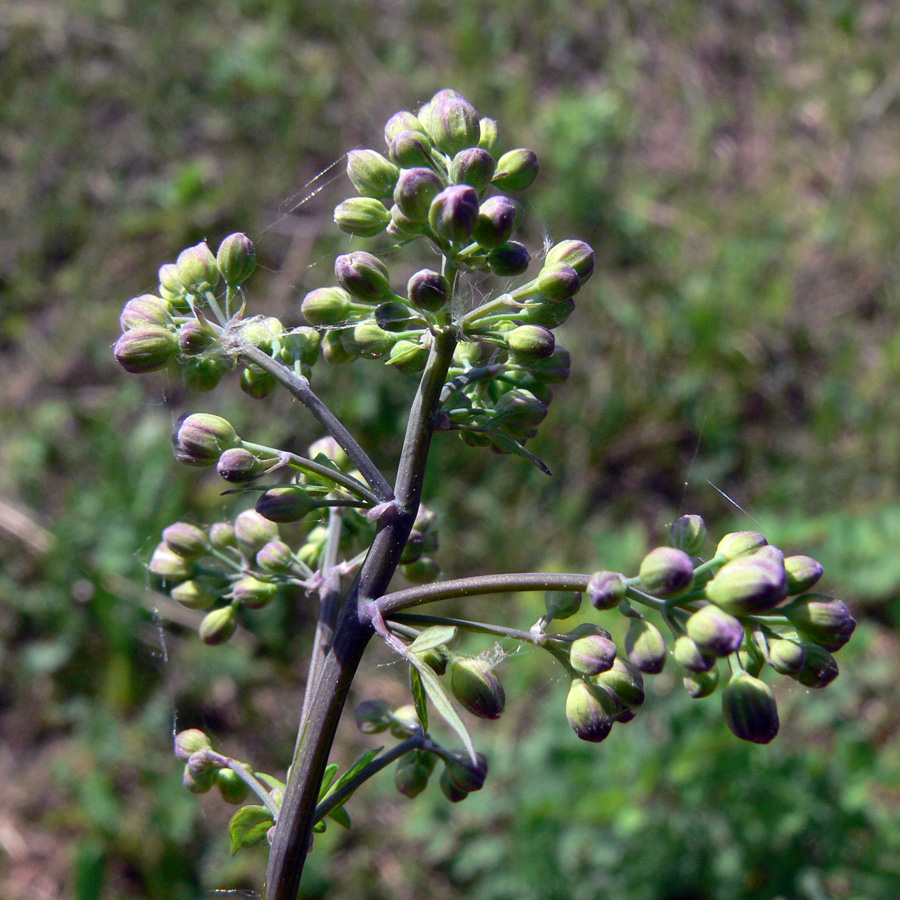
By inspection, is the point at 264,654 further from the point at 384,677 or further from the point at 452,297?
the point at 452,297

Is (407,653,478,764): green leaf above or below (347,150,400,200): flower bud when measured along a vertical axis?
below

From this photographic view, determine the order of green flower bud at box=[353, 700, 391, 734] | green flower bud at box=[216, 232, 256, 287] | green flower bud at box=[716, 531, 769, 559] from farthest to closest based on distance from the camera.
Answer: green flower bud at box=[353, 700, 391, 734] → green flower bud at box=[216, 232, 256, 287] → green flower bud at box=[716, 531, 769, 559]

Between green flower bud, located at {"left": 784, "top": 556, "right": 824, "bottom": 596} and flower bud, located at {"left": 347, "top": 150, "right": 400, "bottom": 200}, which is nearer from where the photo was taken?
green flower bud, located at {"left": 784, "top": 556, "right": 824, "bottom": 596}

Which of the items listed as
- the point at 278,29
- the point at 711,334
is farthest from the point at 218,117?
the point at 711,334

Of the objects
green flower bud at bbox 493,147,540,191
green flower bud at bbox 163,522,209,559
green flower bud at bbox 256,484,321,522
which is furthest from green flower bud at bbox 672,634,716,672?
green flower bud at bbox 163,522,209,559

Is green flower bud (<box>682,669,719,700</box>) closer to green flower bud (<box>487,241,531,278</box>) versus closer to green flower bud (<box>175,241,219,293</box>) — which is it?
green flower bud (<box>487,241,531,278</box>)

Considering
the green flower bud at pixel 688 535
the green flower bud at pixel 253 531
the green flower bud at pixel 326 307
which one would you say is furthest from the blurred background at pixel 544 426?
the green flower bud at pixel 326 307

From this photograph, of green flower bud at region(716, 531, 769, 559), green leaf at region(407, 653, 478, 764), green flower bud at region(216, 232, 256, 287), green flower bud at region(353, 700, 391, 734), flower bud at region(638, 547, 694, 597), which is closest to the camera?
green leaf at region(407, 653, 478, 764)

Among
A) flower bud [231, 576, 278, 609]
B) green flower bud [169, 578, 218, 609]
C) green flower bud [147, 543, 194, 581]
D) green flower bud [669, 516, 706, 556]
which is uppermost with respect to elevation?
green flower bud [669, 516, 706, 556]
